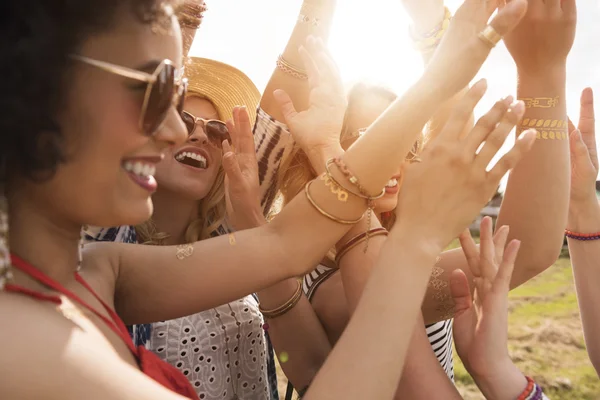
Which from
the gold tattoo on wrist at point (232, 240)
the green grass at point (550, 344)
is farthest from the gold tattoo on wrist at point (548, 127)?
the green grass at point (550, 344)

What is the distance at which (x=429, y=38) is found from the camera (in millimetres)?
2482

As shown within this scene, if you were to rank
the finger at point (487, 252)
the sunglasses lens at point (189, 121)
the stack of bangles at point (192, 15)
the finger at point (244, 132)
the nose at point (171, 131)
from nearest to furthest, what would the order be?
the nose at point (171, 131) < the finger at point (487, 252) < the finger at point (244, 132) < the stack of bangles at point (192, 15) < the sunglasses lens at point (189, 121)

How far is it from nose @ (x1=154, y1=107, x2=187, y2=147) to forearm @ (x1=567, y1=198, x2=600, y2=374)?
2.09 meters

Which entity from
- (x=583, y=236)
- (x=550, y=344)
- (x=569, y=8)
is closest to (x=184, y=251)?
(x=569, y=8)

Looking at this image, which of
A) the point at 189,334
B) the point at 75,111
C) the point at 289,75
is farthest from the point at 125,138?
the point at 189,334

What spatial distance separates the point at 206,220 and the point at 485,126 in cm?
189

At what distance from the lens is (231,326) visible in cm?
229

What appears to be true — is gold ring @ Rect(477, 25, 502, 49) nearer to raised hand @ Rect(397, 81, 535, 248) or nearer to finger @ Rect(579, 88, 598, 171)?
raised hand @ Rect(397, 81, 535, 248)

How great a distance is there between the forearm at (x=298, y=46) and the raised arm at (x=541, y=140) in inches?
28.9

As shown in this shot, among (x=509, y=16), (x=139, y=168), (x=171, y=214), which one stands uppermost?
(x=509, y=16)

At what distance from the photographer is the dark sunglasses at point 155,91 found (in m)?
1.09

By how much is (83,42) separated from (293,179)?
4.88 ft

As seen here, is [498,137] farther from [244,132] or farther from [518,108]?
[244,132]

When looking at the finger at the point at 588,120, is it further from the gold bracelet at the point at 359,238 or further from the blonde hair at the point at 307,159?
the gold bracelet at the point at 359,238
